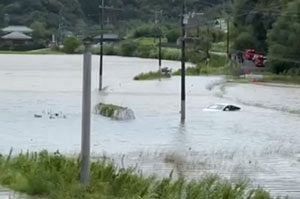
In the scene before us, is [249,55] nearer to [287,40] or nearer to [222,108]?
[287,40]

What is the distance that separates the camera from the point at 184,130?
36.7 meters

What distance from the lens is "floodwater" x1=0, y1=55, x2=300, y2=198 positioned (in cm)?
2181

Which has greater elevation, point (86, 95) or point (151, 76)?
point (86, 95)

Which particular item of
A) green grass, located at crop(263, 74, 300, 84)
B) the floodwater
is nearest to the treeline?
green grass, located at crop(263, 74, 300, 84)

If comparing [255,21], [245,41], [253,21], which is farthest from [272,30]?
[245,41]

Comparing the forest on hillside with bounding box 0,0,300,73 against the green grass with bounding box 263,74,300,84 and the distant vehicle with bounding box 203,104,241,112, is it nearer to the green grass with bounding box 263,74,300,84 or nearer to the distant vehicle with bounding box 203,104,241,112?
the green grass with bounding box 263,74,300,84

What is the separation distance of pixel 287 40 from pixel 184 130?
5719cm

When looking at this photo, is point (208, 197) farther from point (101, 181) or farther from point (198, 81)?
point (198, 81)

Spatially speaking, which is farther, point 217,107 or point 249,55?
point 249,55

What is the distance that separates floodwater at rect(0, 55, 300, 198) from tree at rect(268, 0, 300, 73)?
1892cm

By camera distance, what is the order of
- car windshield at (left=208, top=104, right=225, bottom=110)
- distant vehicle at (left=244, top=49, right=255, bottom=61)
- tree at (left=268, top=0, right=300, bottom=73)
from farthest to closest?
distant vehicle at (left=244, top=49, right=255, bottom=61)
tree at (left=268, top=0, right=300, bottom=73)
car windshield at (left=208, top=104, right=225, bottom=110)

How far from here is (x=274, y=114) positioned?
1907 inches

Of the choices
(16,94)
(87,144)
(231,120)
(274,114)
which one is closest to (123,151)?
(87,144)

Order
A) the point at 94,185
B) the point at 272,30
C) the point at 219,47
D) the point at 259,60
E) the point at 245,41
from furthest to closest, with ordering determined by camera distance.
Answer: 1. the point at 219,47
2. the point at 245,41
3. the point at 259,60
4. the point at 272,30
5. the point at 94,185
